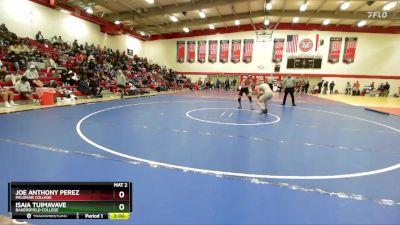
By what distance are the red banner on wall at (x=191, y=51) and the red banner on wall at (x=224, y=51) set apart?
125 inches

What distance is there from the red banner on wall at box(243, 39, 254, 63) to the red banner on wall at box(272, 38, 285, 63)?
2.47 meters

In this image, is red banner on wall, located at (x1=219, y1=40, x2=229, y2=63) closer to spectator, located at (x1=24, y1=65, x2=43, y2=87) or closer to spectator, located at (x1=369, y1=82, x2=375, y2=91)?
spectator, located at (x1=369, y1=82, x2=375, y2=91)

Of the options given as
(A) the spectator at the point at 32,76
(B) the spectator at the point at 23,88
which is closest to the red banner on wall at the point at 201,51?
(A) the spectator at the point at 32,76

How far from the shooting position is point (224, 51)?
93.6 ft

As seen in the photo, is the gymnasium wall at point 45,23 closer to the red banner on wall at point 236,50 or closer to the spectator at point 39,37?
the spectator at point 39,37

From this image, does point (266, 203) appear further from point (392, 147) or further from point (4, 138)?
point (4, 138)

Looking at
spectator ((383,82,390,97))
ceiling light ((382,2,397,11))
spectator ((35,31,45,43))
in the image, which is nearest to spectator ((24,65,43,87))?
spectator ((35,31,45,43))

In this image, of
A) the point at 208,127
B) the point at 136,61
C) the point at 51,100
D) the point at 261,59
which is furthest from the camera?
the point at 261,59

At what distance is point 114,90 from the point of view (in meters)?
16.2

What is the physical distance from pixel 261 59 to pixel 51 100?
22597mm

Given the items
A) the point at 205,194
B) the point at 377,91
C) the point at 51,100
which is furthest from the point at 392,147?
the point at 377,91

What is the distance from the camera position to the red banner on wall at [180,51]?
3000 centimetres

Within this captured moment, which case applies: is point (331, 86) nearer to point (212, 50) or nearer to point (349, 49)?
point (349, 49)
